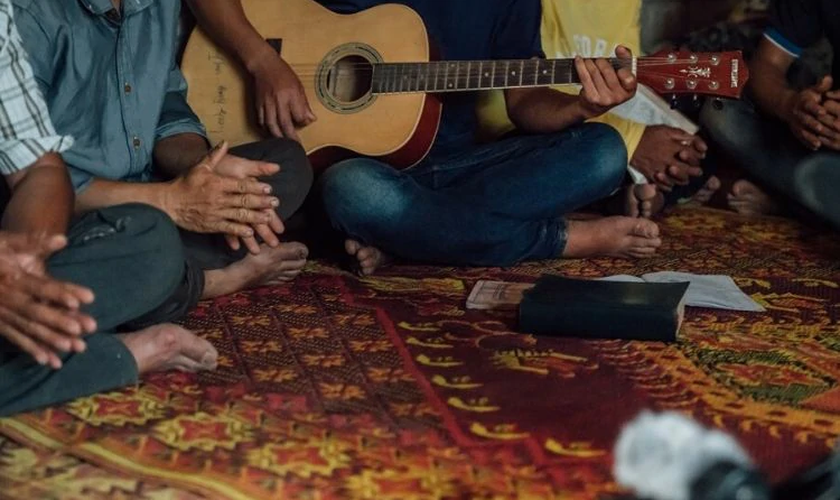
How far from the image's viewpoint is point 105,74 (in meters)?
2.14

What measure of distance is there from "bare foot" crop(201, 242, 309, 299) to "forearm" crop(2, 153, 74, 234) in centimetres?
50

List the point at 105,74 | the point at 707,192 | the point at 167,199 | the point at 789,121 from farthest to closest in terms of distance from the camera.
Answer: the point at 707,192 → the point at 789,121 → the point at 105,74 → the point at 167,199

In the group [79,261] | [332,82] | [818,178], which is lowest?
[818,178]

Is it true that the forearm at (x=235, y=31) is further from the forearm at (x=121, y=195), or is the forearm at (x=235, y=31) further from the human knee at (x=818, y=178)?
the human knee at (x=818, y=178)

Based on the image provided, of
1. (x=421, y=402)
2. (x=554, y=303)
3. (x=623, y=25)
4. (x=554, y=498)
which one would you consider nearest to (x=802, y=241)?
(x=623, y=25)

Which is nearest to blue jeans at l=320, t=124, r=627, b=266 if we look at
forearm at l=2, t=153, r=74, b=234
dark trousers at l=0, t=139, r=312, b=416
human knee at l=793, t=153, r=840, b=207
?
human knee at l=793, t=153, r=840, b=207

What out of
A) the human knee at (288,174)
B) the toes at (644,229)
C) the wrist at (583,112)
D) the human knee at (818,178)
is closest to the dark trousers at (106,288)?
the human knee at (288,174)

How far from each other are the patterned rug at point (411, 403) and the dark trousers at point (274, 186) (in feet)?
0.29

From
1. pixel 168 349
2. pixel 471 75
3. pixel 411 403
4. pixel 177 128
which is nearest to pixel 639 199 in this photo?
pixel 471 75

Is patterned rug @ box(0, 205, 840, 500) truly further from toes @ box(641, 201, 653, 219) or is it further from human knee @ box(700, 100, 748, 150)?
human knee @ box(700, 100, 748, 150)

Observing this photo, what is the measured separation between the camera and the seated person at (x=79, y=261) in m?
1.72

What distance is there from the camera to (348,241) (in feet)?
8.14

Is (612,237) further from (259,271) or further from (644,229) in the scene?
(259,271)

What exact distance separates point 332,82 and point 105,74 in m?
0.59
